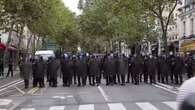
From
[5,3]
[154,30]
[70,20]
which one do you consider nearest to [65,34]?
[70,20]

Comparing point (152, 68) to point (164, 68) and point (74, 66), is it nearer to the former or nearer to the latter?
point (164, 68)

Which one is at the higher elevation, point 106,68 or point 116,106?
point 106,68

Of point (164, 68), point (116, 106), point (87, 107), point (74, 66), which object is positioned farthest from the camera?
point (74, 66)

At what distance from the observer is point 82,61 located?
31953 mm

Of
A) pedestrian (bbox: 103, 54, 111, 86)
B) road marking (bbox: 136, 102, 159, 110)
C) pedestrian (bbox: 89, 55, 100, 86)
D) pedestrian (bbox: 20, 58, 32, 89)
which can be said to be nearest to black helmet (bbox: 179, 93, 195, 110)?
road marking (bbox: 136, 102, 159, 110)

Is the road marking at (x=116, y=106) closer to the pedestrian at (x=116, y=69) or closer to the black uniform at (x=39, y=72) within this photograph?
the black uniform at (x=39, y=72)

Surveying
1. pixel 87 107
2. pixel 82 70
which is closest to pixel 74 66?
pixel 82 70

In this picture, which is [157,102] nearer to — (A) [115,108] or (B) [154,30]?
(A) [115,108]

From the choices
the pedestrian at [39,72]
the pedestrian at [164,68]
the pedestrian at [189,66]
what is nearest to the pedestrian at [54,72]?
the pedestrian at [39,72]

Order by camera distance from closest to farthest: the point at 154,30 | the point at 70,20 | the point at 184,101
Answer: the point at 184,101
the point at 154,30
the point at 70,20

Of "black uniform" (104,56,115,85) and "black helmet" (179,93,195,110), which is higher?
"black helmet" (179,93,195,110)

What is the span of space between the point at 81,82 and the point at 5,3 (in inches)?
565

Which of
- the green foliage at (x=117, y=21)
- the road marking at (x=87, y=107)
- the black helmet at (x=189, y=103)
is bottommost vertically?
the road marking at (x=87, y=107)

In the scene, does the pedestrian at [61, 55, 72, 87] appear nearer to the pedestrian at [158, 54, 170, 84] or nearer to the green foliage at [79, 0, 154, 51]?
the pedestrian at [158, 54, 170, 84]
